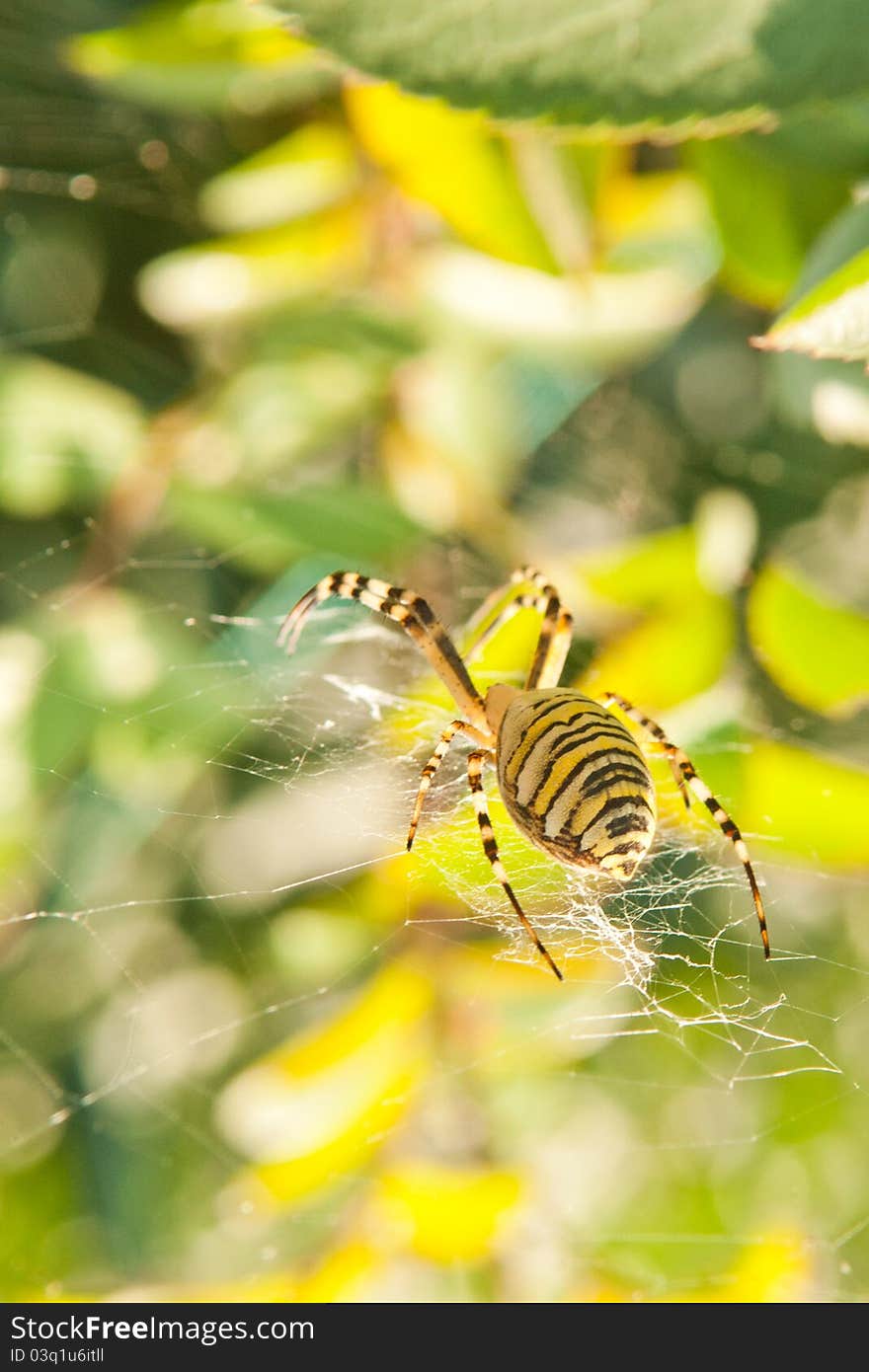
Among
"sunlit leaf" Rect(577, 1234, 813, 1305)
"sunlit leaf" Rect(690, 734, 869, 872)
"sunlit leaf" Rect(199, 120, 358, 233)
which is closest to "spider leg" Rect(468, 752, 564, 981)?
"sunlit leaf" Rect(690, 734, 869, 872)

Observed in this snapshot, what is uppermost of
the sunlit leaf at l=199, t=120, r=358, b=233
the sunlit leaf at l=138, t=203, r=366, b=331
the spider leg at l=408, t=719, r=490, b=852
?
the sunlit leaf at l=199, t=120, r=358, b=233

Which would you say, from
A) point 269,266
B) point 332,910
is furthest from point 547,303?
point 332,910

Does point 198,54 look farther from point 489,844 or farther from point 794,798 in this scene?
point 794,798

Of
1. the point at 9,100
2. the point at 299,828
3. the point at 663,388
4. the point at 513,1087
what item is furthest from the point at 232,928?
the point at 9,100

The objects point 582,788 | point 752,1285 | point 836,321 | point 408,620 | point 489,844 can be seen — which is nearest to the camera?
point 836,321

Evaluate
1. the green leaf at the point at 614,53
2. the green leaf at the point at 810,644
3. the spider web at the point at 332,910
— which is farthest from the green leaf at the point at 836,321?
the spider web at the point at 332,910

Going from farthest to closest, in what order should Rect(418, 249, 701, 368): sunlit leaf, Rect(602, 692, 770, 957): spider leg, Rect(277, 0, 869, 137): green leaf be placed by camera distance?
Rect(418, 249, 701, 368): sunlit leaf → Rect(602, 692, 770, 957): spider leg → Rect(277, 0, 869, 137): green leaf

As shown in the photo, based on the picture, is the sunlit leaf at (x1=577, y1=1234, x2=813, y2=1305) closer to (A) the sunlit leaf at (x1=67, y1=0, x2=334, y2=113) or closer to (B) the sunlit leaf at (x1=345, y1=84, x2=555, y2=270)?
(B) the sunlit leaf at (x1=345, y1=84, x2=555, y2=270)
